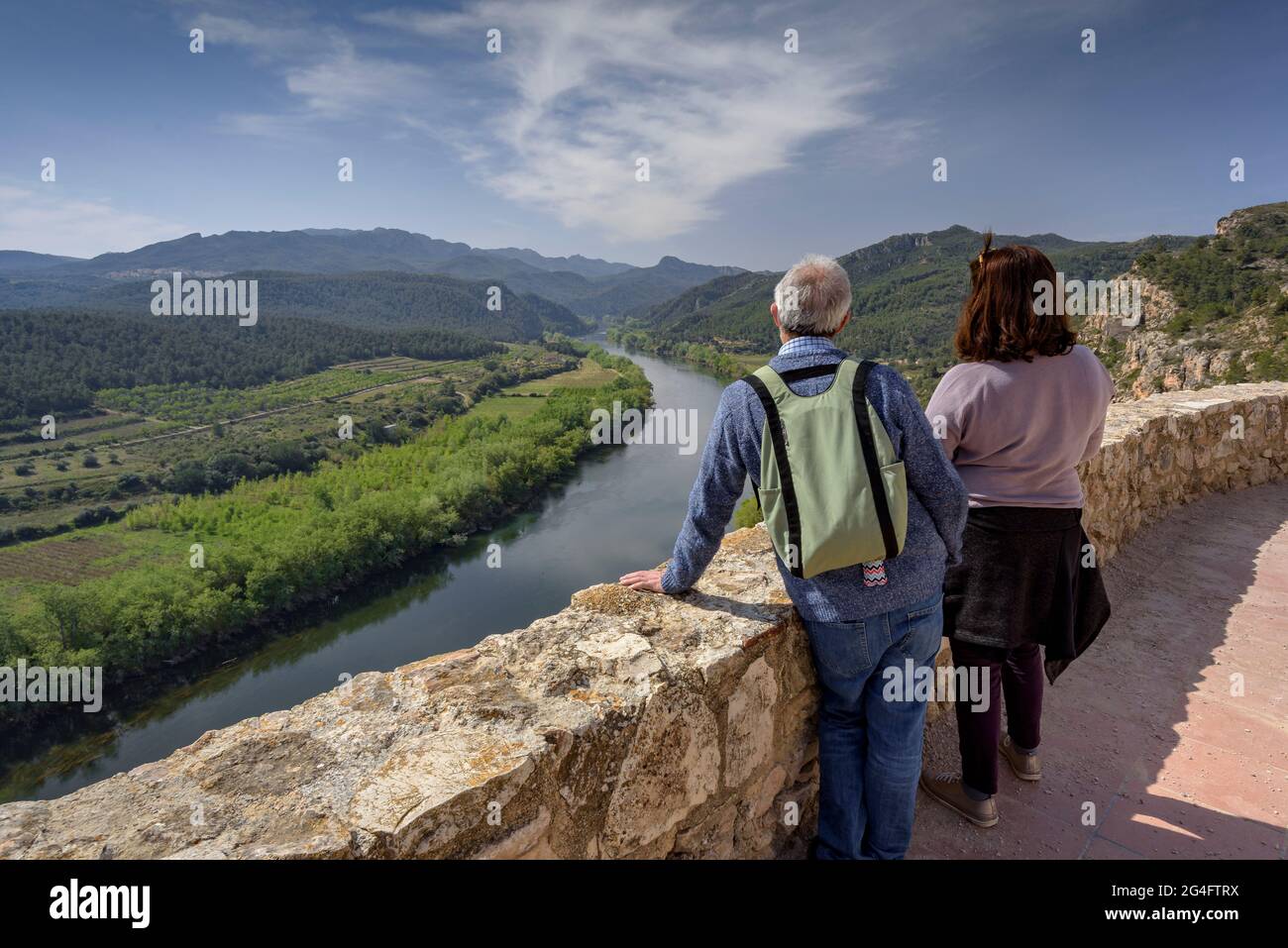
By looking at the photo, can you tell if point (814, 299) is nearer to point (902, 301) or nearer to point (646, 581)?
point (646, 581)

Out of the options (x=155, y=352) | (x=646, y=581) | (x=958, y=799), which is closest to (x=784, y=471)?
(x=646, y=581)

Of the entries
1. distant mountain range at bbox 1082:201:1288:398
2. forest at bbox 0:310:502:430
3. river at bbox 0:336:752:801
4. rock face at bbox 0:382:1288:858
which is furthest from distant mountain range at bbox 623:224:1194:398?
forest at bbox 0:310:502:430

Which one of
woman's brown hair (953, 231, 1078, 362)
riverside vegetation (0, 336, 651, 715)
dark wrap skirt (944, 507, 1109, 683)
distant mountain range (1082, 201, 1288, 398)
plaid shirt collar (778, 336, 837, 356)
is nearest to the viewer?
plaid shirt collar (778, 336, 837, 356)

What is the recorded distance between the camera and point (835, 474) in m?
1.44

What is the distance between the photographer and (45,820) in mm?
1145

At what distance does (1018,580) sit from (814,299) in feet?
3.42

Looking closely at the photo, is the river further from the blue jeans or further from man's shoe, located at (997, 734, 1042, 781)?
the blue jeans

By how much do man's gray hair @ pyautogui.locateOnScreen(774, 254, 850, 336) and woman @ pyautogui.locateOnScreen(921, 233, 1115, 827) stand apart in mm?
490

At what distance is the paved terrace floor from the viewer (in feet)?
Answer: 6.71
